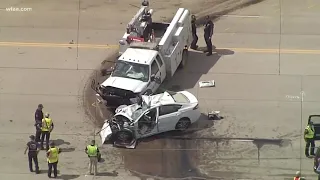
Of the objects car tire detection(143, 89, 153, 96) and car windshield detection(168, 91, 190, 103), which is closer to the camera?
car windshield detection(168, 91, 190, 103)

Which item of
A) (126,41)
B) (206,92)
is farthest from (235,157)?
(126,41)

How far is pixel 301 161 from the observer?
84.0 feet

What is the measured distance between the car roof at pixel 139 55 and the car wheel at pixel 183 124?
269 centimetres

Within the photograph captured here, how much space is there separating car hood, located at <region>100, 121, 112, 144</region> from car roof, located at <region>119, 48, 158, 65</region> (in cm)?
284

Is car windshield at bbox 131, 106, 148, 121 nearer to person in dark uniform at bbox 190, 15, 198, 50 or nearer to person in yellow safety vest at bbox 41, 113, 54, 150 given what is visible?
person in yellow safety vest at bbox 41, 113, 54, 150

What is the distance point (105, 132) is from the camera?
26719 millimetres

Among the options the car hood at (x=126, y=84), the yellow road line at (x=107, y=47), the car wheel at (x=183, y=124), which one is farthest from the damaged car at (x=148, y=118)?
the yellow road line at (x=107, y=47)

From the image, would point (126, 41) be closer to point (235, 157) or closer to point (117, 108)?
point (117, 108)

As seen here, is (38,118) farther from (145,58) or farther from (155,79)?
(145,58)

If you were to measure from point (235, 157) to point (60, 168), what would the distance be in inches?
220

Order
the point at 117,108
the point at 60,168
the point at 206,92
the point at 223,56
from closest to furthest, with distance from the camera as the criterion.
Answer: the point at 60,168 < the point at 117,108 < the point at 206,92 < the point at 223,56

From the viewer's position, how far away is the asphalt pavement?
2566 cm

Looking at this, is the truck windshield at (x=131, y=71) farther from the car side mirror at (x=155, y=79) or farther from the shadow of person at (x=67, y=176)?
the shadow of person at (x=67, y=176)

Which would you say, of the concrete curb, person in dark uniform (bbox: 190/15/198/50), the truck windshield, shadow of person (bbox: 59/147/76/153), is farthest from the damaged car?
the concrete curb
